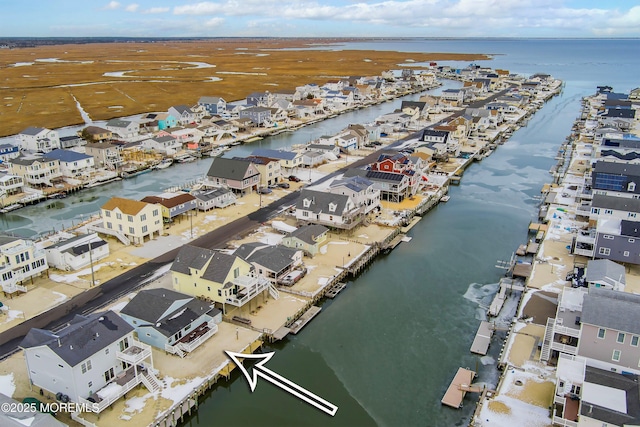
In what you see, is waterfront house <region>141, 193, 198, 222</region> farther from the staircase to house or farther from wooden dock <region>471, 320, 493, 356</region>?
the staircase to house

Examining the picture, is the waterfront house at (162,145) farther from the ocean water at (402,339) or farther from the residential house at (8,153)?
the ocean water at (402,339)

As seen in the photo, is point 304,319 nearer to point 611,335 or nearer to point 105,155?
point 611,335

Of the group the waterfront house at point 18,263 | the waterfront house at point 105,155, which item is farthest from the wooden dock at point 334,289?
the waterfront house at point 105,155

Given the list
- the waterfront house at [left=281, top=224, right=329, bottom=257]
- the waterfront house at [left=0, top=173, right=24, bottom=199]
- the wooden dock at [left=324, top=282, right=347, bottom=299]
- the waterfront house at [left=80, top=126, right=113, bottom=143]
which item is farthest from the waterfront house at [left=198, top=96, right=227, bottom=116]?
the wooden dock at [left=324, top=282, right=347, bottom=299]

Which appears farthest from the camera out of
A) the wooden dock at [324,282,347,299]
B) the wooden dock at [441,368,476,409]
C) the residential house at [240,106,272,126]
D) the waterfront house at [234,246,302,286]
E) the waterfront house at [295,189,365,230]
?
the residential house at [240,106,272,126]

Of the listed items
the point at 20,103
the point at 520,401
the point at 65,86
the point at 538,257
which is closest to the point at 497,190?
the point at 538,257

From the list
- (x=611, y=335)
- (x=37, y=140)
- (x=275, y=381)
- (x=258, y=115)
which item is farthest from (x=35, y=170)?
(x=611, y=335)
